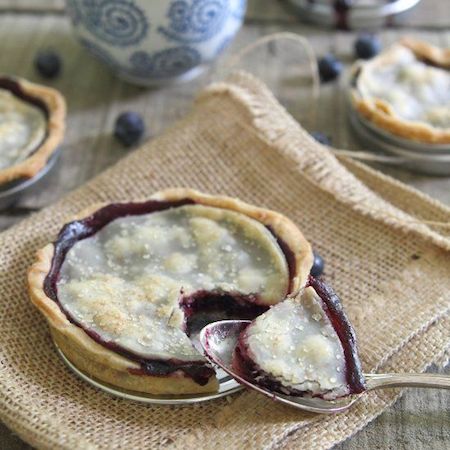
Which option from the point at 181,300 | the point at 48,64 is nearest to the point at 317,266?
the point at 181,300

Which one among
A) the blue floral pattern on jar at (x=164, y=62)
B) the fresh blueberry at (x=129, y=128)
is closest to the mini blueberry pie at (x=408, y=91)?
the blue floral pattern on jar at (x=164, y=62)

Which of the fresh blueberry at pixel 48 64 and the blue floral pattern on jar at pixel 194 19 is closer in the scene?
the blue floral pattern on jar at pixel 194 19

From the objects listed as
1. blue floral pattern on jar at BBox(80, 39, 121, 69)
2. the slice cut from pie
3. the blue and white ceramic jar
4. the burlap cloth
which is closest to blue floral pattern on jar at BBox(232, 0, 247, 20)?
the blue and white ceramic jar

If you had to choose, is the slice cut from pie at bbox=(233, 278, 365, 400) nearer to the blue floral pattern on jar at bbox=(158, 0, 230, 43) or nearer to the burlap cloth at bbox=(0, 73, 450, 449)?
the burlap cloth at bbox=(0, 73, 450, 449)

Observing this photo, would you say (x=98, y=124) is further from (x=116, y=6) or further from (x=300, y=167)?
(x=300, y=167)

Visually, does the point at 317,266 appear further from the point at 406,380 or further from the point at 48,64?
the point at 48,64

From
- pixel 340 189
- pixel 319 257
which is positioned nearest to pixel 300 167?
pixel 340 189

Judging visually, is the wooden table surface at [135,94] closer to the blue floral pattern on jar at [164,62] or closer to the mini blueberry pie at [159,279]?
the blue floral pattern on jar at [164,62]
